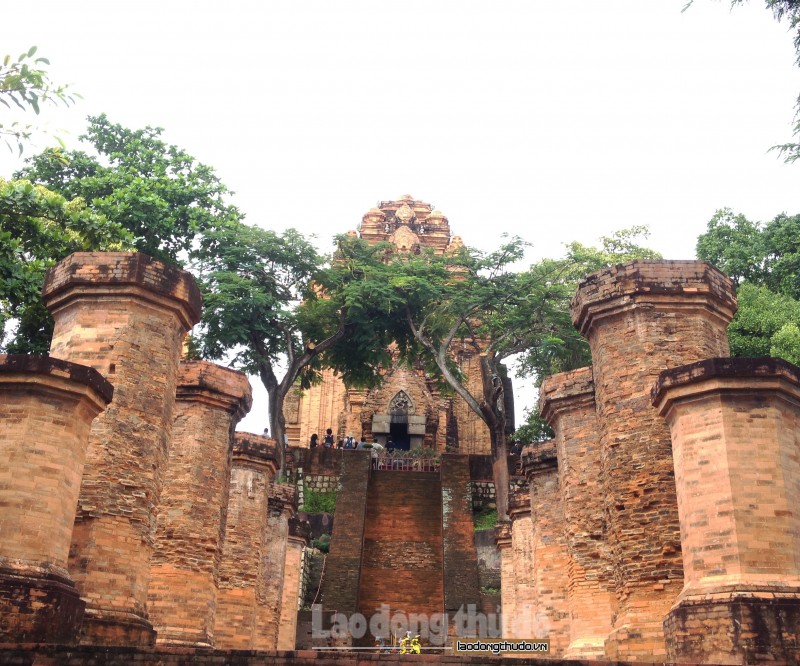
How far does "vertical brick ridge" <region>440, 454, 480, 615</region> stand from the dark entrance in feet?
25.7

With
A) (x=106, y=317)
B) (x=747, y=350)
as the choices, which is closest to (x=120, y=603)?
(x=106, y=317)

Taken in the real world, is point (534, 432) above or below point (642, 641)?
above

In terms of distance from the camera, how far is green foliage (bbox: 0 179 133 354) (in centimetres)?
1291

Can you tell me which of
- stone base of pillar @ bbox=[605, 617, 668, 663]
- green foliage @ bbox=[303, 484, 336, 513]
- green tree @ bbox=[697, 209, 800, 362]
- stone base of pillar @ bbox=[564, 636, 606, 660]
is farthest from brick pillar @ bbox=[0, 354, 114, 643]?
green foliage @ bbox=[303, 484, 336, 513]

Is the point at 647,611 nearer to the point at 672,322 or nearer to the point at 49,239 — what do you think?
the point at 672,322

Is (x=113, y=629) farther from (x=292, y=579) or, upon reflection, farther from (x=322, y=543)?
(x=322, y=543)

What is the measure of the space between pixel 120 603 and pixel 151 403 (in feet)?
7.22

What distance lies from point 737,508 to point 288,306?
65.9ft

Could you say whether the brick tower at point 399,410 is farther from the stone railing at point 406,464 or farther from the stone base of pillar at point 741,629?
the stone base of pillar at point 741,629

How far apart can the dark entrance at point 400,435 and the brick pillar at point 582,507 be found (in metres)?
26.8

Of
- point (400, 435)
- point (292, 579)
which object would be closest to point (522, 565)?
point (292, 579)

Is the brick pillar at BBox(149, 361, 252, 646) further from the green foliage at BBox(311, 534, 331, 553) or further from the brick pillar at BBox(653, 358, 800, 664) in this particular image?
the green foliage at BBox(311, 534, 331, 553)

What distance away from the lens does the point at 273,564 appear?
19188 millimetres

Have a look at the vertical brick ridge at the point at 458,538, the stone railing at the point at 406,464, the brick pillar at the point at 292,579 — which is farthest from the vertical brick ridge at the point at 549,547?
the stone railing at the point at 406,464
